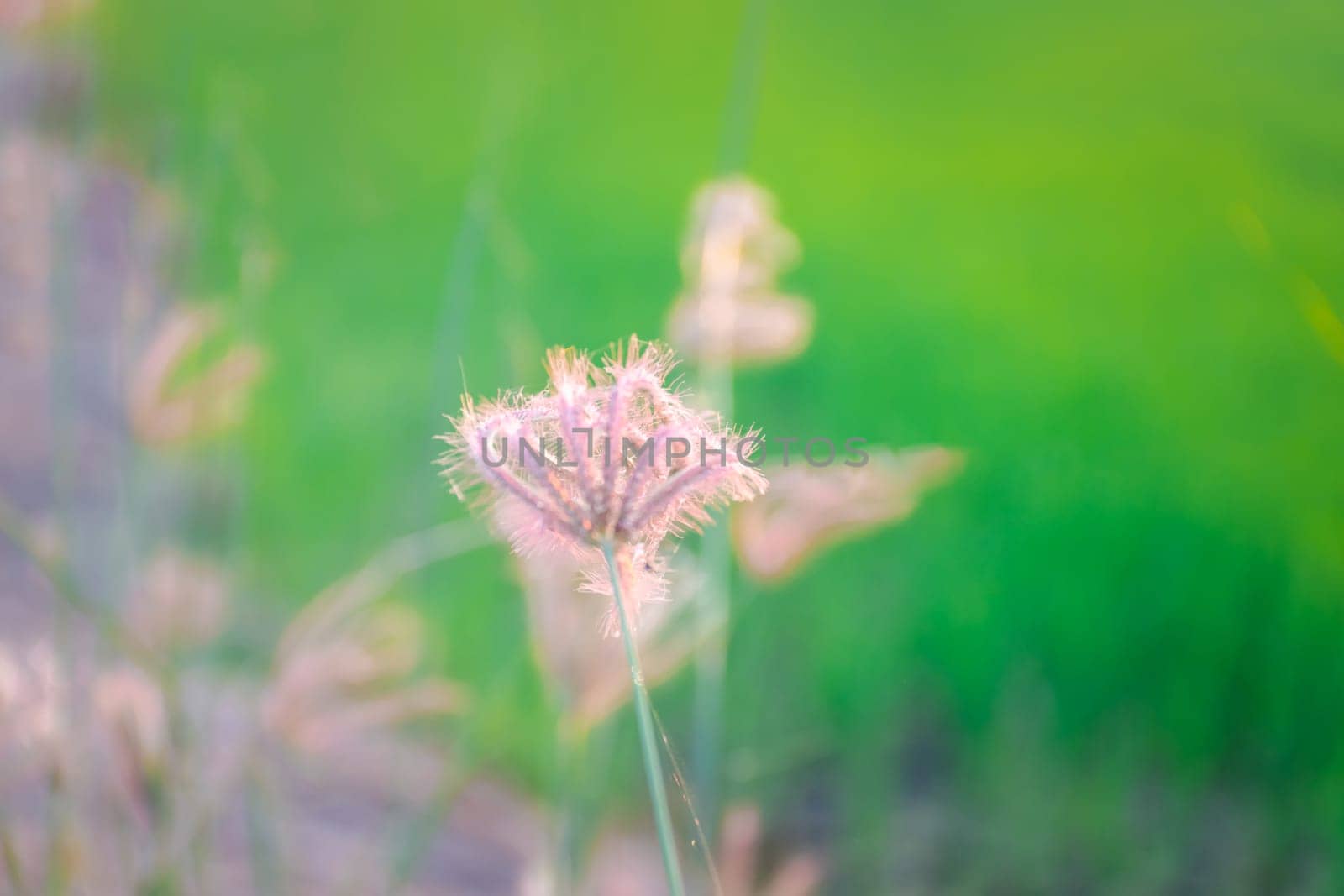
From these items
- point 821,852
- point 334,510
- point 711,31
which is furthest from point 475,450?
point 334,510

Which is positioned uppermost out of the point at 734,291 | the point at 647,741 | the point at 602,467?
the point at 734,291

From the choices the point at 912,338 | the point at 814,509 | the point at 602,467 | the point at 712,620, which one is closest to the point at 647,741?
the point at 602,467

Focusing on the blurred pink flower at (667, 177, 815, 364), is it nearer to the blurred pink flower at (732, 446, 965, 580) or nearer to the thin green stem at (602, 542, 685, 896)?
the blurred pink flower at (732, 446, 965, 580)

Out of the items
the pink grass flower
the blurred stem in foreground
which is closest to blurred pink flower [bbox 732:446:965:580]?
the blurred stem in foreground

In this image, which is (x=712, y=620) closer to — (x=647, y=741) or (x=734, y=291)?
(x=734, y=291)

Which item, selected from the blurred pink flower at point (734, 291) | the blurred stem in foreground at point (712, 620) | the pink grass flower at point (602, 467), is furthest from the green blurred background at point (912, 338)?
the pink grass flower at point (602, 467)
